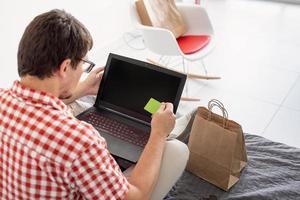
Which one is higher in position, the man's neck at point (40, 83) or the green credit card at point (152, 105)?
the man's neck at point (40, 83)

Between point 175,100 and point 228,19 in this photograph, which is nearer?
point 175,100

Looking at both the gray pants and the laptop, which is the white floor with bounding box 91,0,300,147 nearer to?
the laptop

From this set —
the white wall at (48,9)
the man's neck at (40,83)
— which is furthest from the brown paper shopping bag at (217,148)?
the white wall at (48,9)

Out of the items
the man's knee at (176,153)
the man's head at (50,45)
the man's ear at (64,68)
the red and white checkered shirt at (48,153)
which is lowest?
the man's knee at (176,153)

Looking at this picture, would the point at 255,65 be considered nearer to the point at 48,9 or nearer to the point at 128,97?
the point at 48,9

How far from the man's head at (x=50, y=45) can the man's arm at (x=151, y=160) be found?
38 centimetres

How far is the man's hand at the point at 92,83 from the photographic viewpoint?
5.50ft

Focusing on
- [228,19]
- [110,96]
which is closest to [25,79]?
[110,96]

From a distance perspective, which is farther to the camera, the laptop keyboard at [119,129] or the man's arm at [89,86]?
the man's arm at [89,86]

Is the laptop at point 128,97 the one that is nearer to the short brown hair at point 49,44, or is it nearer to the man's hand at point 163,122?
the man's hand at point 163,122

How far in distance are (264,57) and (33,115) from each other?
9.60ft

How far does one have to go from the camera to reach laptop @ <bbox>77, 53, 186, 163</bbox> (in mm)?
1532

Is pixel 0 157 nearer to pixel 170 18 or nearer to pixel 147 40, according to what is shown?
pixel 147 40

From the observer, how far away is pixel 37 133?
0.94m
